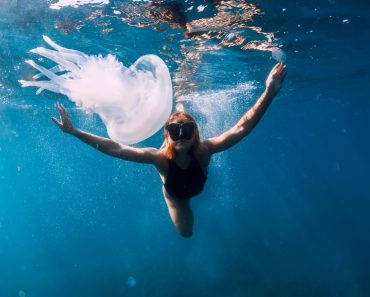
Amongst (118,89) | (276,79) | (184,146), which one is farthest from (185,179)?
(276,79)

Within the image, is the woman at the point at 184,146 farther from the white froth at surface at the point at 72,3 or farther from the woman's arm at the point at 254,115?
the white froth at surface at the point at 72,3

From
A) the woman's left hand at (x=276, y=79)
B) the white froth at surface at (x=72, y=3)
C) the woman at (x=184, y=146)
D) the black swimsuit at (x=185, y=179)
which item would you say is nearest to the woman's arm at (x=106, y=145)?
the woman at (x=184, y=146)

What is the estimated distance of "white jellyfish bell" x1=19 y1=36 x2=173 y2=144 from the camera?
191 inches

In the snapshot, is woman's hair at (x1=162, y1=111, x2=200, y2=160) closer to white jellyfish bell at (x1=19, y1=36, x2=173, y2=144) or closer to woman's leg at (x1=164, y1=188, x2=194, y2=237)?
white jellyfish bell at (x1=19, y1=36, x2=173, y2=144)

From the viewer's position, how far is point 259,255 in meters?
25.4

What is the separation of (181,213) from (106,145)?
270 centimetres

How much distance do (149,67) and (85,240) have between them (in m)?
42.9

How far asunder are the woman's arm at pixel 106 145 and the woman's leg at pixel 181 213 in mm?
1480

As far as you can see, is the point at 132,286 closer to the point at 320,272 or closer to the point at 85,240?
the point at 320,272

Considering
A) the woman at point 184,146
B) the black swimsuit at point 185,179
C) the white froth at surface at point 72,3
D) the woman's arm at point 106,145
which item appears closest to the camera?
the woman's arm at point 106,145

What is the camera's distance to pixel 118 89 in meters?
4.96

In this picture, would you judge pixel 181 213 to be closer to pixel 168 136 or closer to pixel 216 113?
pixel 168 136

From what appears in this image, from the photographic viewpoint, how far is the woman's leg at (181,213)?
684 centimetres

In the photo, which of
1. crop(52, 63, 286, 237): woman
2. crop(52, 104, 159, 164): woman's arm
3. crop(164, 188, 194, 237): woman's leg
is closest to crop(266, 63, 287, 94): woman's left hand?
crop(52, 63, 286, 237): woman
